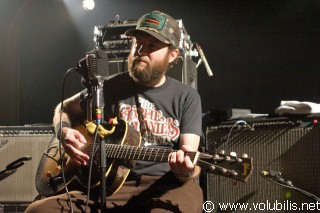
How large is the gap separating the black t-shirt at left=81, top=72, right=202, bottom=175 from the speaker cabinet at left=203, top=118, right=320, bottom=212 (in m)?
0.42

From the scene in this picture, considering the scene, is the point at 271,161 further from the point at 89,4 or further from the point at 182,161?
the point at 89,4

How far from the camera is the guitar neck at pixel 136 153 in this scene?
209 centimetres

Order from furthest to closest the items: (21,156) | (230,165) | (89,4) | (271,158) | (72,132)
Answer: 1. (89,4)
2. (21,156)
3. (271,158)
4. (72,132)
5. (230,165)

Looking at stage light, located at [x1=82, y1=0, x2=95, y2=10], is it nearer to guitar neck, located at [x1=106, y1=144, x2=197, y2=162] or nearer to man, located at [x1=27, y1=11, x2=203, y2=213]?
man, located at [x1=27, y1=11, x2=203, y2=213]

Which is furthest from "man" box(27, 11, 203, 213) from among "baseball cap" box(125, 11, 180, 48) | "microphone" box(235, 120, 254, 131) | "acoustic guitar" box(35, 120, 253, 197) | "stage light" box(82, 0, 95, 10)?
"stage light" box(82, 0, 95, 10)

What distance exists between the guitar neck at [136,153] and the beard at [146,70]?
1.80 feet

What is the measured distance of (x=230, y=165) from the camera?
6.24 feet

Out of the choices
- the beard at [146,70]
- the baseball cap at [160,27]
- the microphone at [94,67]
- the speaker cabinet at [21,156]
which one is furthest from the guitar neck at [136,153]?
the speaker cabinet at [21,156]

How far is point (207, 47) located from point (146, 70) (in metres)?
2.72

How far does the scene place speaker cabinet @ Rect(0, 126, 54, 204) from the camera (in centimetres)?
350

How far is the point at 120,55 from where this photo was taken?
11.3 ft

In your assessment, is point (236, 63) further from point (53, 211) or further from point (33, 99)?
point (53, 211)

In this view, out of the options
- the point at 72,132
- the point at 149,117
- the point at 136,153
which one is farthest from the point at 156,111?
the point at 72,132

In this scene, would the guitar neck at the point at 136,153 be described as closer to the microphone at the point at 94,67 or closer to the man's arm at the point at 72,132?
the man's arm at the point at 72,132
